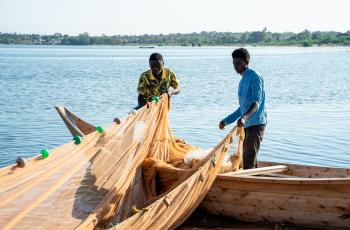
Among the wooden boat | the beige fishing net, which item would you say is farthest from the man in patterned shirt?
Answer: the wooden boat

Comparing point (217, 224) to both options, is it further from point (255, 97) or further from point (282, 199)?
point (255, 97)

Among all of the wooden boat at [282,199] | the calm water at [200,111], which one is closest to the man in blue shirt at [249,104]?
the wooden boat at [282,199]

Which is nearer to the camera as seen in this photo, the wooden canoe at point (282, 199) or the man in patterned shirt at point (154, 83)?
the wooden canoe at point (282, 199)

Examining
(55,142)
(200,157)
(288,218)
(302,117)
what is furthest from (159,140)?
(302,117)

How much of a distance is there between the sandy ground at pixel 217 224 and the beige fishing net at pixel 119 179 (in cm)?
38

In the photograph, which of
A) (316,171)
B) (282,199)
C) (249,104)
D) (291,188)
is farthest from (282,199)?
(316,171)

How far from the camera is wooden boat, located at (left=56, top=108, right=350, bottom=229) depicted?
611cm

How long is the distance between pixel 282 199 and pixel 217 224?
0.88m

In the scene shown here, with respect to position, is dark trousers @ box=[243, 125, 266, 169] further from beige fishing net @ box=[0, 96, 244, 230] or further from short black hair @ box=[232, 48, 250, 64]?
short black hair @ box=[232, 48, 250, 64]

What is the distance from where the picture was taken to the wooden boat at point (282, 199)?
6.11m

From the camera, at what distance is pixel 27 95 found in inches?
980

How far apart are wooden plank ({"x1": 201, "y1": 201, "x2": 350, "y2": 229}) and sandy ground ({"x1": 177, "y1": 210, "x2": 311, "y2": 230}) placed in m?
0.06

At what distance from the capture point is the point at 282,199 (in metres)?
6.43

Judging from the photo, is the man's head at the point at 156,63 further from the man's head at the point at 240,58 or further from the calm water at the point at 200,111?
the calm water at the point at 200,111
